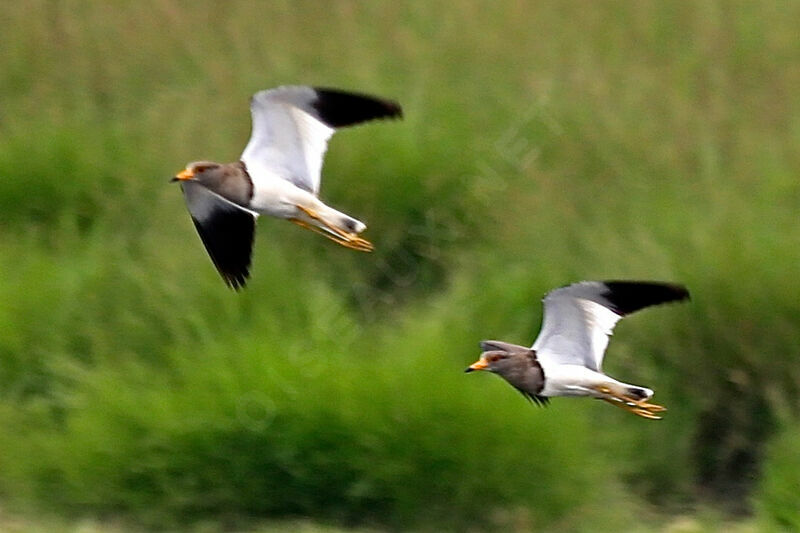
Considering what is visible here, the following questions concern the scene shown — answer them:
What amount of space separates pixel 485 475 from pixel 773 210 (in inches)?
59.4

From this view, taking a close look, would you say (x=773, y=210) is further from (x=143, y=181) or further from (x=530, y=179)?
(x=143, y=181)

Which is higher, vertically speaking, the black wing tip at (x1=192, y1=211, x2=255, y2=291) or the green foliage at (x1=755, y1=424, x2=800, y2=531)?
the black wing tip at (x1=192, y1=211, x2=255, y2=291)

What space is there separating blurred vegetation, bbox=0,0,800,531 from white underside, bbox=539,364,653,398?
1.60m

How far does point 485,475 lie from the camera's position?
5.07 meters

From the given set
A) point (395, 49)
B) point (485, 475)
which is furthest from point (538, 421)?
point (395, 49)

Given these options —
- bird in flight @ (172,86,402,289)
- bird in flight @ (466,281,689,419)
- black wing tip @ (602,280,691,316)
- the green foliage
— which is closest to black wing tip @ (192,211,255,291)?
bird in flight @ (172,86,402,289)

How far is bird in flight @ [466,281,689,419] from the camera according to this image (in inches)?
136

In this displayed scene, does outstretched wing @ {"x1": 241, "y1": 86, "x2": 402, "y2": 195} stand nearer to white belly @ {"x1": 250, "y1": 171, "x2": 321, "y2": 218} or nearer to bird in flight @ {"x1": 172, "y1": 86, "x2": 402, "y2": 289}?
bird in flight @ {"x1": 172, "y1": 86, "x2": 402, "y2": 289}

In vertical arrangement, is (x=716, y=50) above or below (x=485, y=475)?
above

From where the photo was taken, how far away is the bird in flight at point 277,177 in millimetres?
3709

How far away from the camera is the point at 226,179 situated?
3.74 m

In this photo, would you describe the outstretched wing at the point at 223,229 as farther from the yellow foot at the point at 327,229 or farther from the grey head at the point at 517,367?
the grey head at the point at 517,367

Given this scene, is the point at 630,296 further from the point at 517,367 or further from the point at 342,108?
the point at 342,108

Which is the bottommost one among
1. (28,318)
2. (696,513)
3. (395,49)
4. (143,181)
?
(696,513)
